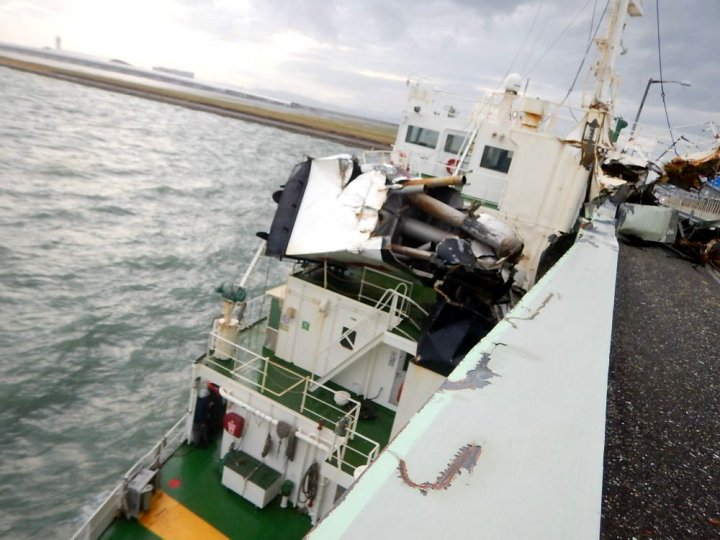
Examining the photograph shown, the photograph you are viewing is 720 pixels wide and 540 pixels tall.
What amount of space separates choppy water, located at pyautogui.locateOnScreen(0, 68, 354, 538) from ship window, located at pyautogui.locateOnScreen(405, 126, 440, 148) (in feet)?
34.6

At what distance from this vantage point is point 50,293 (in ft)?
63.2

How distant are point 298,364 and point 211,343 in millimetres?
2112

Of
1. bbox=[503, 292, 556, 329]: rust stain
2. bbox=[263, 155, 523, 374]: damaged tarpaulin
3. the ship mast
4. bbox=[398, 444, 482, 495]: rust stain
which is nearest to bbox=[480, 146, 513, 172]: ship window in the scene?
the ship mast

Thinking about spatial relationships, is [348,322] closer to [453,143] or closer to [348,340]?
[348,340]

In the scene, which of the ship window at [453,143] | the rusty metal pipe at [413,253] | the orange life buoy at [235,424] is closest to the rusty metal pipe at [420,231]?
the rusty metal pipe at [413,253]

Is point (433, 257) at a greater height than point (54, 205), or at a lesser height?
greater

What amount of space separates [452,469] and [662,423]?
1851mm

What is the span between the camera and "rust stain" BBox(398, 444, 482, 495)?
3.88 feet

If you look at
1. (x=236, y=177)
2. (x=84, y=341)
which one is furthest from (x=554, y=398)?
(x=236, y=177)

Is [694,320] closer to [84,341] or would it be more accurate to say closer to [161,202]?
[84,341]

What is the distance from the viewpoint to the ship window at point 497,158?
17.0 meters

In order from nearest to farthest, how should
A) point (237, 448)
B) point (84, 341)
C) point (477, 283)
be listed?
1. point (477, 283)
2. point (237, 448)
3. point (84, 341)

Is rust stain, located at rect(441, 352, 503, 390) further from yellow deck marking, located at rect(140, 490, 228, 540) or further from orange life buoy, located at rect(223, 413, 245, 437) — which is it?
yellow deck marking, located at rect(140, 490, 228, 540)

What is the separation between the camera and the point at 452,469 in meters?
1.27
